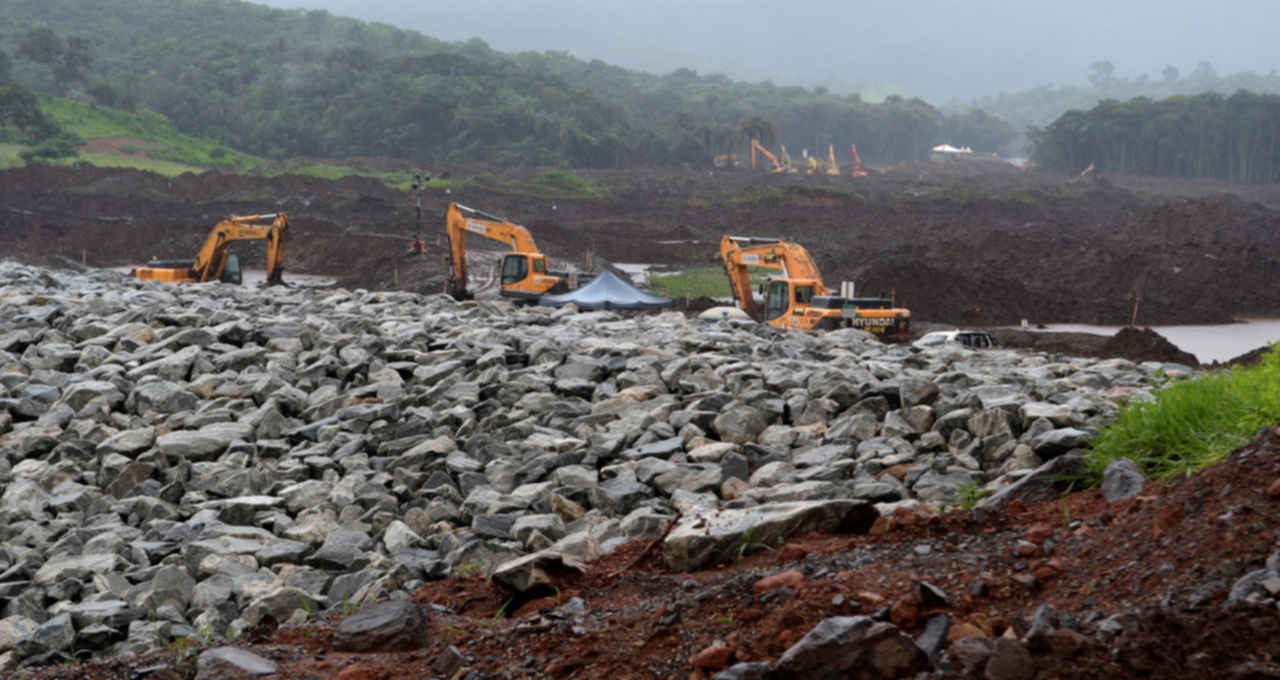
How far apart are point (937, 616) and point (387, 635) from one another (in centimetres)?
204

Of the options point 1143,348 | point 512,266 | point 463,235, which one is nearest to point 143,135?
point 463,235

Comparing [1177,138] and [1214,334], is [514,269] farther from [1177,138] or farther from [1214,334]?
[1177,138]

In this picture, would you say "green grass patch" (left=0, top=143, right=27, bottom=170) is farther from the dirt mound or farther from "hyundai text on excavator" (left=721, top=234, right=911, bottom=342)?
the dirt mound

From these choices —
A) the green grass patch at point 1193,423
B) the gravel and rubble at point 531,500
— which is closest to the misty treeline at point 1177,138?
the gravel and rubble at point 531,500

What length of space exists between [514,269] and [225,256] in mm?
8324

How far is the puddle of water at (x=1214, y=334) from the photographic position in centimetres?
3117

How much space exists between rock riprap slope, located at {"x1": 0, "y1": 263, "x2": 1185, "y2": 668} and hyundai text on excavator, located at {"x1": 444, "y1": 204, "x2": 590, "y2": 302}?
15.5 m

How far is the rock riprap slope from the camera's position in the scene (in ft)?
22.2

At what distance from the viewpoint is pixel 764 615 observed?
3.73m

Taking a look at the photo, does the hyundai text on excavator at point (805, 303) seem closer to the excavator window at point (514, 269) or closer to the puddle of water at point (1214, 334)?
the excavator window at point (514, 269)

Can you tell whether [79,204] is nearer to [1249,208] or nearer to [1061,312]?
[1061,312]

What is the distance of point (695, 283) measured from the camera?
42188mm

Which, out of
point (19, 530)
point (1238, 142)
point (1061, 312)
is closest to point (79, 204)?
point (1061, 312)

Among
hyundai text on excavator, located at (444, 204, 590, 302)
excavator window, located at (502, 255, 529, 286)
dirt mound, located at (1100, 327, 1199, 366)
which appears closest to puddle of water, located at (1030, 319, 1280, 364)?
dirt mound, located at (1100, 327, 1199, 366)
